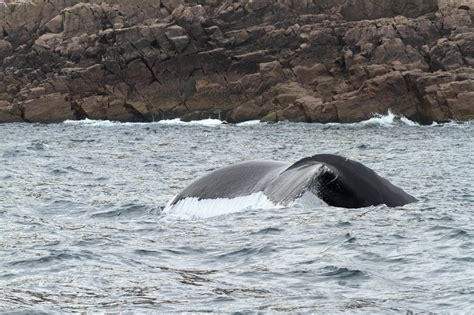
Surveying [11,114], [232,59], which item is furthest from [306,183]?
[11,114]

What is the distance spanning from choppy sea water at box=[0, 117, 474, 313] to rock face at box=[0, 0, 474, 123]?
33913 millimetres

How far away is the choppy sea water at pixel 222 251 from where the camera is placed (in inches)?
332

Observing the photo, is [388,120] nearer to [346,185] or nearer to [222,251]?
[346,185]

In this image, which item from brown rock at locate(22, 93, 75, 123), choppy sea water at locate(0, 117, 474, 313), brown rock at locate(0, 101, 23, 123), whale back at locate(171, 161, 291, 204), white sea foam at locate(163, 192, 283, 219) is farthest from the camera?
brown rock at locate(0, 101, 23, 123)

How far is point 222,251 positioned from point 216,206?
298 centimetres

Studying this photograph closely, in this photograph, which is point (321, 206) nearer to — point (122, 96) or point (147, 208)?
point (147, 208)

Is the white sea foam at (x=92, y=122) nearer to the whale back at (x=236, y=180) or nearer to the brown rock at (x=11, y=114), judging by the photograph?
the brown rock at (x=11, y=114)

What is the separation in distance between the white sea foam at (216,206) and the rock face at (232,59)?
41.2m

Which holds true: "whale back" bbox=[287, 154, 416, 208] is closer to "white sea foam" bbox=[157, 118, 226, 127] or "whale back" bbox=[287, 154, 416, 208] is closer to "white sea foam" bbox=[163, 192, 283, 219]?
"white sea foam" bbox=[163, 192, 283, 219]

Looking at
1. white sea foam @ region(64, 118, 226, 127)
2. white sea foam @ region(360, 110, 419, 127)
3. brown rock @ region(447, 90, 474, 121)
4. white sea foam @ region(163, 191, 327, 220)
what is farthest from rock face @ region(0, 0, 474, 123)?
white sea foam @ region(163, 191, 327, 220)

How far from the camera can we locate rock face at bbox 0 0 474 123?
56.1 metres

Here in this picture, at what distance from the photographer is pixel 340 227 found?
12.1m

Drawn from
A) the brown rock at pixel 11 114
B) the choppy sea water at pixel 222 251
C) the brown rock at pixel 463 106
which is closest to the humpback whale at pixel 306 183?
Result: the choppy sea water at pixel 222 251

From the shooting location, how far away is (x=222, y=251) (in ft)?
36.3
